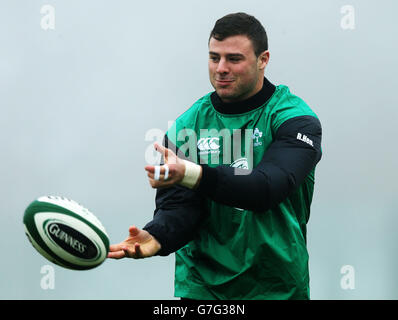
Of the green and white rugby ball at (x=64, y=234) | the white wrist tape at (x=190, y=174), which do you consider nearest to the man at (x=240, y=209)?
→ the green and white rugby ball at (x=64, y=234)

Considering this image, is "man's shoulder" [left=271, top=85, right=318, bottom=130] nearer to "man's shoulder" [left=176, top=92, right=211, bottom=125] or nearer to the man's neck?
the man's neck

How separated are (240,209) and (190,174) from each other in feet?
2.21

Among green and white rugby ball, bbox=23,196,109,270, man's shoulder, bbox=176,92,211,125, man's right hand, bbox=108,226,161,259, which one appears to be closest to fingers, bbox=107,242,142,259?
man's right hand, bbox=108,226,161,259

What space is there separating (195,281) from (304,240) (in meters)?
0.60

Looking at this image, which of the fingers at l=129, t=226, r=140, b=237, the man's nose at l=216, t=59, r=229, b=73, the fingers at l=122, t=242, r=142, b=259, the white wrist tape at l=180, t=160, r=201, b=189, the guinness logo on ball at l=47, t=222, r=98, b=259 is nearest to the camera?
the white wrist tape at l=180, t=160, r=201, b=189

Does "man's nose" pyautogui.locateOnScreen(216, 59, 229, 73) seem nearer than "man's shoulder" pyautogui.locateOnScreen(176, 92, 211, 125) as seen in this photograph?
Yes

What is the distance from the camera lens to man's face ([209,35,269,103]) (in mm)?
4129

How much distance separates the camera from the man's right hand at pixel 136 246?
3896 millimetres

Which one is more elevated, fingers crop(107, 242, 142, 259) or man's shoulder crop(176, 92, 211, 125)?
man's shoulder crop(176, 92, 211, 125)

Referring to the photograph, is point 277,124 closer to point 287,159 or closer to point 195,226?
point 287,159

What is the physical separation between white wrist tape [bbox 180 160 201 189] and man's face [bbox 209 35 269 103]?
0.78 metres

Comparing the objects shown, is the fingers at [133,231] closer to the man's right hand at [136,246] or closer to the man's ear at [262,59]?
the man's right hand at [136,246]

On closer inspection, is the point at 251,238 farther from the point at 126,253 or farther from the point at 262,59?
the point at 262,59
